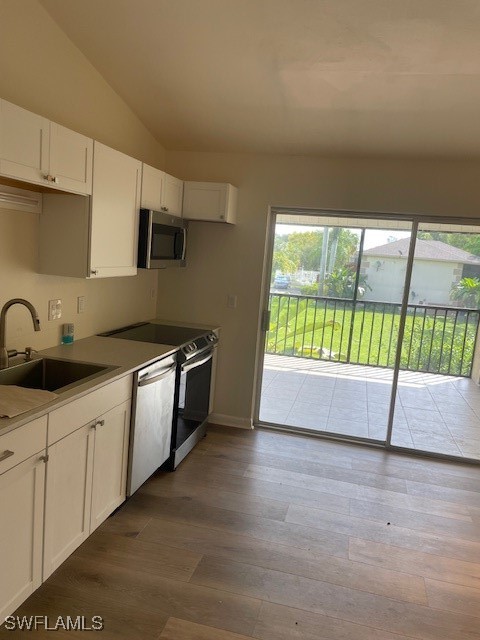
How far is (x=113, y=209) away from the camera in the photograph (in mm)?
2834

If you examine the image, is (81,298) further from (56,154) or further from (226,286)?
(226,286)

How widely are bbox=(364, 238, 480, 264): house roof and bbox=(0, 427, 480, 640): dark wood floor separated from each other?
5.68 feet

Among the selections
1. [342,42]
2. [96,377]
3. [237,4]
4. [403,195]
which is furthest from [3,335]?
[403,195]

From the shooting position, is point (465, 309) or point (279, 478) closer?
A: point (279, 478)

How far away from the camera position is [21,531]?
5.98 feet

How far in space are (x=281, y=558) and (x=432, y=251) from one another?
2688 mm

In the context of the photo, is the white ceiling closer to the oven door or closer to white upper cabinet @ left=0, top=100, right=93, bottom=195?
white upper cabinet @ left=0, top=100, right=93, bottom=195

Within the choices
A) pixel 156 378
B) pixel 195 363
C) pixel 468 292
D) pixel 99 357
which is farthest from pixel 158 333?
pixel 468 292

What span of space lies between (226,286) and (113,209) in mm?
1537

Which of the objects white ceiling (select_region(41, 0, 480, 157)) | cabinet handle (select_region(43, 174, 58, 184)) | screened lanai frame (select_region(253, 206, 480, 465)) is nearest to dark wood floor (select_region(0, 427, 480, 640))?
screened lanai frame (select_region(253, 206, 480, 465))

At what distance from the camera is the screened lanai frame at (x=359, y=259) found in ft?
12.5

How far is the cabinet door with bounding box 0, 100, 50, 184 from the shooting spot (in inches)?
77.0

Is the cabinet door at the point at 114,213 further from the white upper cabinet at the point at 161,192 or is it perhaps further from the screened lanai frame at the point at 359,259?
the screened lanai frame at the point at 359,259

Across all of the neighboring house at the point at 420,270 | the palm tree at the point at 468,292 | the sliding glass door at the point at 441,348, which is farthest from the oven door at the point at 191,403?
the palm tree at the point at 468,292
